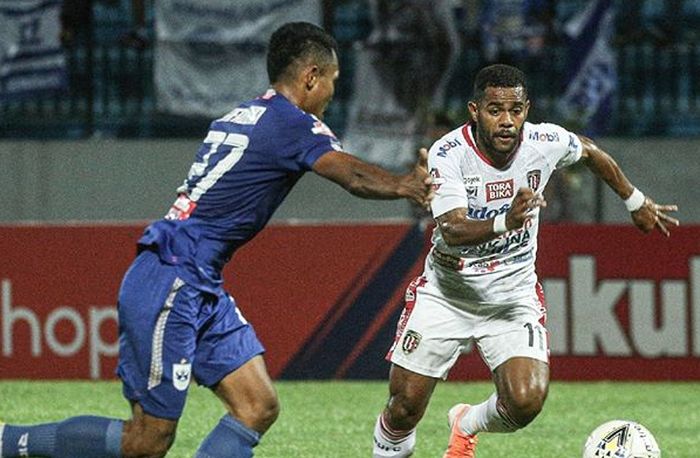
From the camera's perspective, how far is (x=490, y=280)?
764 centimetres

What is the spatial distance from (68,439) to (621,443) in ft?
8.25

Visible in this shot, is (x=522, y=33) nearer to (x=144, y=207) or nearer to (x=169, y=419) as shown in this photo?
(x=144, y=207)

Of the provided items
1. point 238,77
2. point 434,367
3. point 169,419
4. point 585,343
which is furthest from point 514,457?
point 238,77

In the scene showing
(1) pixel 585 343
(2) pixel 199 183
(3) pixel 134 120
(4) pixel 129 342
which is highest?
(2) pixel 199 183

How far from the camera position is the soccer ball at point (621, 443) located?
24.4 ft

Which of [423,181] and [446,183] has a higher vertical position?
[423,181]

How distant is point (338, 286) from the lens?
12.5 meters

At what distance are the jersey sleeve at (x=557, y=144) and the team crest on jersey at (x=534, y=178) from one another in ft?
0.31

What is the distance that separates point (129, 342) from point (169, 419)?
34 cm

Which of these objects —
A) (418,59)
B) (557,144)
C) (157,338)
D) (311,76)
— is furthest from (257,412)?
(418,59)

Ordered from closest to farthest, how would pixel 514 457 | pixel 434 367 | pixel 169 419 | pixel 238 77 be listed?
pixel 169 419
pixel 434 367
pixel 514 457
pixel 238 77

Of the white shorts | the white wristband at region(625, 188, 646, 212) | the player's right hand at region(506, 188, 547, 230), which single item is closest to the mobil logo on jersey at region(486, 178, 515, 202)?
the white shorts

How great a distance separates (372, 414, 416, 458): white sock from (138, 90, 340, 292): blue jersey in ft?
4.61

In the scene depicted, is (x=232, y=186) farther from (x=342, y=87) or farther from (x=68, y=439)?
(x=342, y=87)
